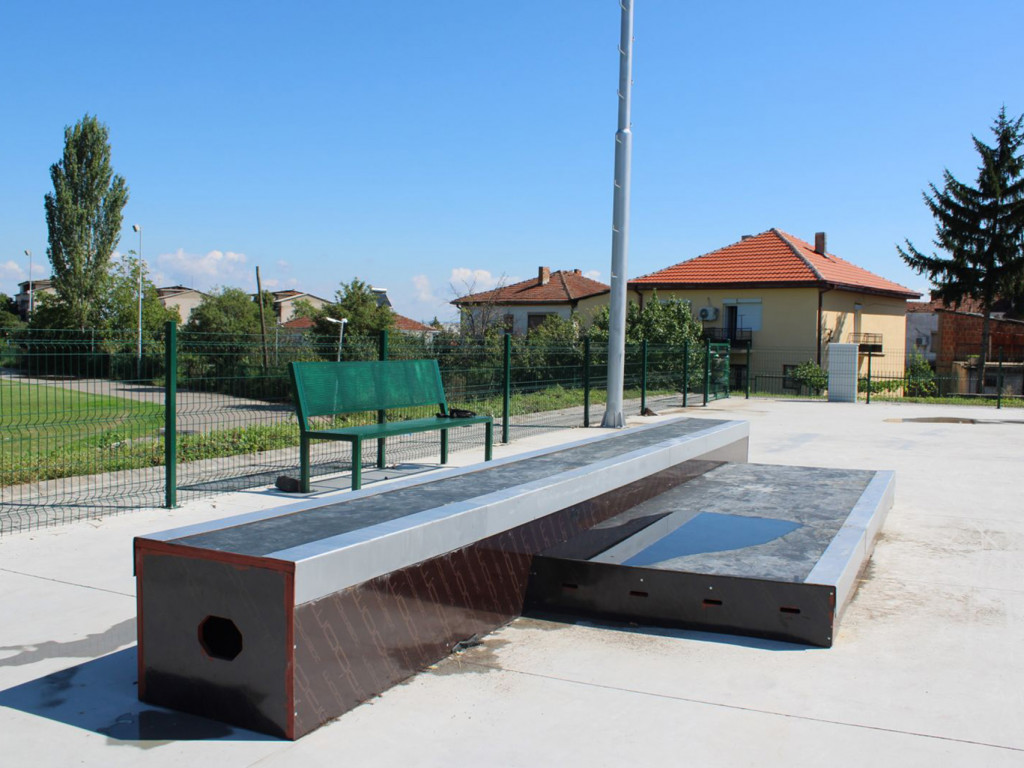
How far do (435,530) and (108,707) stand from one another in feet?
4.87

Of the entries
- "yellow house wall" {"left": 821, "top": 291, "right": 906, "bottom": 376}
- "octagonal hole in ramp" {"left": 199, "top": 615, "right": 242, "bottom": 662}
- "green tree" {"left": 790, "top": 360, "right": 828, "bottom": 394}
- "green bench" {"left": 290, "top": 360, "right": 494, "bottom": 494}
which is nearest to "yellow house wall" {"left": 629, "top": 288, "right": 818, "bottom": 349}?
"yellow house wall" {"left": 821, "top": 291, "right": 906, "bottom": 376}

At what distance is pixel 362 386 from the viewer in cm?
870

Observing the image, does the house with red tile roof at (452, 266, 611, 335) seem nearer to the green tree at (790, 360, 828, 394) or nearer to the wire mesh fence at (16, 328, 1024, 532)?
the green tree at (790, 360, 828, 394)

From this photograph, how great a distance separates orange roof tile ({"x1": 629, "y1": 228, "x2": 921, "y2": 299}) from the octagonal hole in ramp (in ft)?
113

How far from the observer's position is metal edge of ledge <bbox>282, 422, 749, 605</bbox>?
10.8ft

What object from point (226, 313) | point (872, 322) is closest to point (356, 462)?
point (872, 322)

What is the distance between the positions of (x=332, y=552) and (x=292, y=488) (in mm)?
4878

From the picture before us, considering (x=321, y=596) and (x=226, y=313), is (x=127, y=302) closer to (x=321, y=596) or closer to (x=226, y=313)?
(x=226, y=313)

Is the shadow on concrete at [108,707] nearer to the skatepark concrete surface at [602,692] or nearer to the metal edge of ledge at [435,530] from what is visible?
the skatepark concrete surface at [602,692]

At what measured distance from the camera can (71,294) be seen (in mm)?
49438

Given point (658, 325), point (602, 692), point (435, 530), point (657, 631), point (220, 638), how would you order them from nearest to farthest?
point (220, 638) < point (602, 692) < point (435, 530) < point (657, 631) < point (658, 325)

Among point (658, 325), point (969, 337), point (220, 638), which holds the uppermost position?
point (969, 337)

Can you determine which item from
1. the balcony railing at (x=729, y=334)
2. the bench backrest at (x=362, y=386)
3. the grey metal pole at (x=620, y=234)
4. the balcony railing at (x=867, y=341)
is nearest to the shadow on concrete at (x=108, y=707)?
the bench backrest at (x=362, y=386)

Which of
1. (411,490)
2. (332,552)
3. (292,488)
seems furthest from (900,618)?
(292,488)
